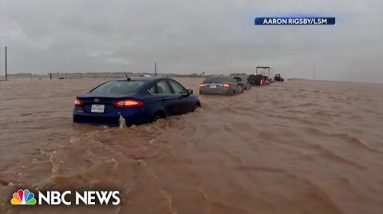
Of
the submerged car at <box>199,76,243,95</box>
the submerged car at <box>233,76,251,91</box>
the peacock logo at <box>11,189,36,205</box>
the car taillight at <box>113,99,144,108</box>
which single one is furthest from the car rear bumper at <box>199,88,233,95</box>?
the peacock logo at <box>11,189,36,205</box>

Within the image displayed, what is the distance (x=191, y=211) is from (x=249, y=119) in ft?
22.7

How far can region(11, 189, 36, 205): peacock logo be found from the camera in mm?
3738

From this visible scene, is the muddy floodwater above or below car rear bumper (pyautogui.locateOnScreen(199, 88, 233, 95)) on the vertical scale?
below

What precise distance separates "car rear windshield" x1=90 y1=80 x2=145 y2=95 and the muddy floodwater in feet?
2.76

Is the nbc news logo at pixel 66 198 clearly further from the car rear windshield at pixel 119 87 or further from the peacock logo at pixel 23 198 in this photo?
the car rear windshield at pixel 119 87

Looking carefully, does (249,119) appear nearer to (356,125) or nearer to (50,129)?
(356,125)

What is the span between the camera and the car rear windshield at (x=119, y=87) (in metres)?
7.88

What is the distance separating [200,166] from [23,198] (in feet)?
7.69

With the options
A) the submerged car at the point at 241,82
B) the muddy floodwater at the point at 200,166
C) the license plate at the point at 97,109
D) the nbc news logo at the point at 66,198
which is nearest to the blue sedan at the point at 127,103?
the license plate at the point at 97,109

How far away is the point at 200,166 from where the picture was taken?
5.31 m

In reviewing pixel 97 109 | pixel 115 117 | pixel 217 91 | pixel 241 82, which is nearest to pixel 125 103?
pixel 115 117

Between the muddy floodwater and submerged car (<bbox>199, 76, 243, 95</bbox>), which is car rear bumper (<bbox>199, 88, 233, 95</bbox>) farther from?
the muddy floodwater

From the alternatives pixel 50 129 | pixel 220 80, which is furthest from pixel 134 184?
pixel 220 80

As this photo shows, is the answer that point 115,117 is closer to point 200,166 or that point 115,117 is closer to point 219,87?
point 200,166
